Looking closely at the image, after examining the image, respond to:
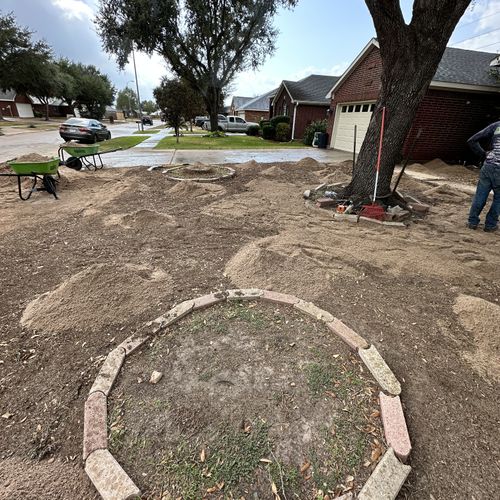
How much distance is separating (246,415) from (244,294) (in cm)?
121

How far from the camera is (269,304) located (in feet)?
9.07

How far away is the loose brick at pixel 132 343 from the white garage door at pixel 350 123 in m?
14.7

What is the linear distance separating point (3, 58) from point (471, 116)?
4175 cm

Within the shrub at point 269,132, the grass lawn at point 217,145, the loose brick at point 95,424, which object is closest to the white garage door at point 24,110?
the grass lawn at point 217,145

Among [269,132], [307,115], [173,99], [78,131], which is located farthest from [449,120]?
[78,131]

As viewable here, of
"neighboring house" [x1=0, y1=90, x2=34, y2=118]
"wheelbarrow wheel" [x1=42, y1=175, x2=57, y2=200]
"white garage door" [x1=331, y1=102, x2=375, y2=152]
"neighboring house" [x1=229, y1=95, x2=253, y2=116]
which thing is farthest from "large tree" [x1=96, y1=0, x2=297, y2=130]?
"neighboring house" [x1=0, y1=90, x2=34, y2=118]

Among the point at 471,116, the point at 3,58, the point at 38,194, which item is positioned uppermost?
the point at 3,58

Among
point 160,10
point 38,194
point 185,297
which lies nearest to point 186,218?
point 185,297

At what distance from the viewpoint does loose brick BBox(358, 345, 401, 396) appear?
6.35 ft

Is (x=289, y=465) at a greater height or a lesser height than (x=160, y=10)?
lesser

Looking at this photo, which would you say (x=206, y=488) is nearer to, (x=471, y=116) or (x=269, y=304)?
(x=269, y=304)

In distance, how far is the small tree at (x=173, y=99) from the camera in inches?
703

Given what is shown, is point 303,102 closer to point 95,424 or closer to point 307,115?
point 307,115

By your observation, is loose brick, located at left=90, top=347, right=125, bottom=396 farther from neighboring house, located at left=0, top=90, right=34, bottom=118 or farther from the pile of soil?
neighboring house, located at left=0, top=90, right=34, bottom=118
